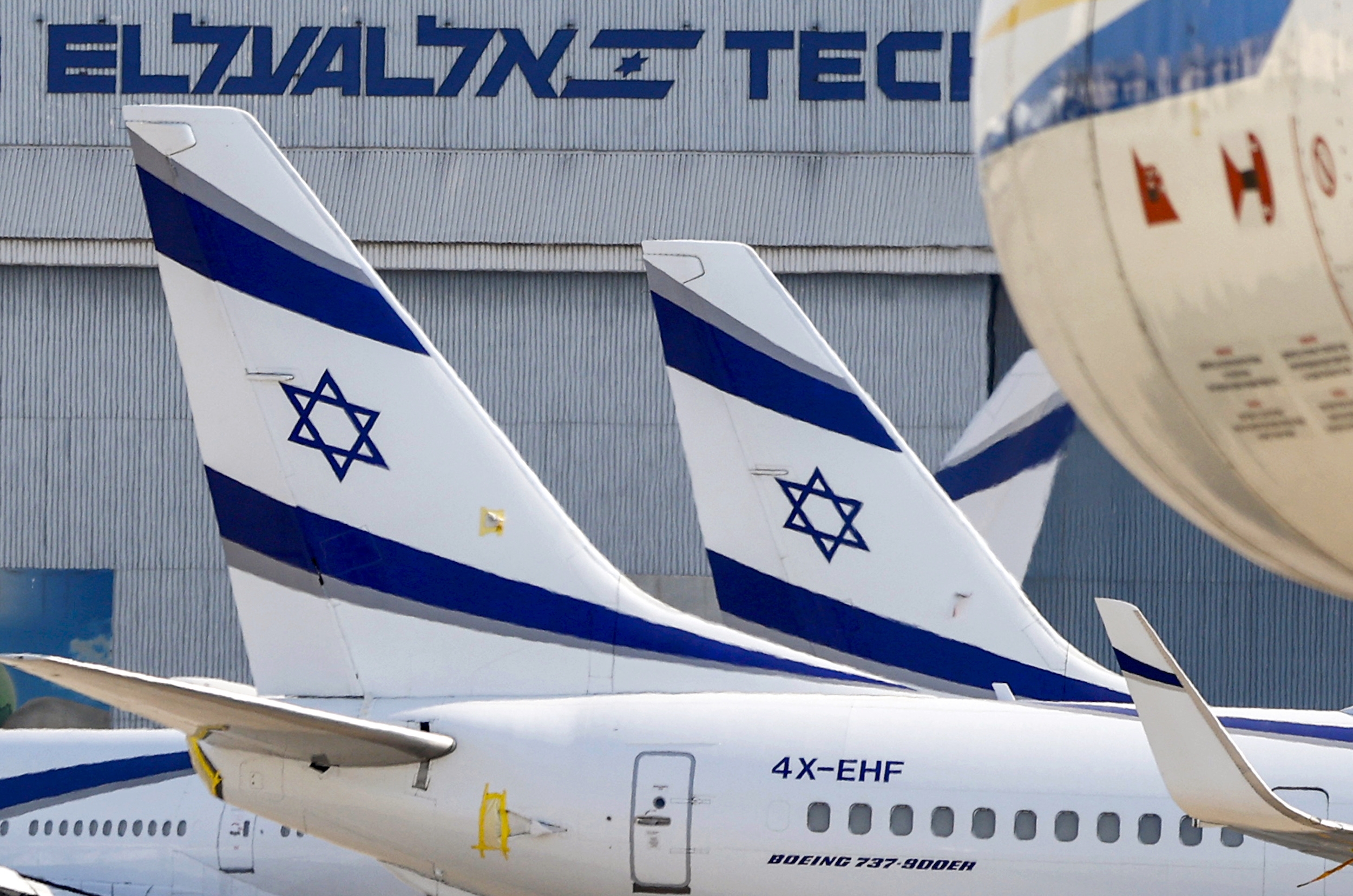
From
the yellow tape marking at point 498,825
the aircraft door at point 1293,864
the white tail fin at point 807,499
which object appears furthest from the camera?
the white tail fin at point 807,499

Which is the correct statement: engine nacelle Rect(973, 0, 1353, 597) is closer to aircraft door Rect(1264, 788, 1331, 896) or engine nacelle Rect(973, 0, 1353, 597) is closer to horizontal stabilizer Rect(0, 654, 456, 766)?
horizontal stabilizer Rect(0, 654, 456, 766)

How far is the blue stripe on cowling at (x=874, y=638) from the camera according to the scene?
11.5 meters

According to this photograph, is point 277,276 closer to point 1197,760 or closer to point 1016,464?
point 1197,760

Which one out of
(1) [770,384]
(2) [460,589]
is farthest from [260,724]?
(1) [770,384]

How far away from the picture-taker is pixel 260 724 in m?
8.77

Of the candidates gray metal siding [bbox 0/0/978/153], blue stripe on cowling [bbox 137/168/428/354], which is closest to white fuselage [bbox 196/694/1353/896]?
blue stripe on cowling [bbox 137/168/428/354]

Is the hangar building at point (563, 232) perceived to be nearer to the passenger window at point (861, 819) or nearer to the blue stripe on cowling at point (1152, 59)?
the passenger window at point (861, 819)

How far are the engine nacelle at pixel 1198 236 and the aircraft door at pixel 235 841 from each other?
13.0 metres

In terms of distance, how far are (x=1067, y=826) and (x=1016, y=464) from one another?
7685 millimetres

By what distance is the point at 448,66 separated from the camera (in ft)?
78.0

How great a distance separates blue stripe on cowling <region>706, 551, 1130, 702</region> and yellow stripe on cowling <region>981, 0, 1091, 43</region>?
9558 mm

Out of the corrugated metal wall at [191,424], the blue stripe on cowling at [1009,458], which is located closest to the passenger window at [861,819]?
the blue stripe on cowling at [1009,458]

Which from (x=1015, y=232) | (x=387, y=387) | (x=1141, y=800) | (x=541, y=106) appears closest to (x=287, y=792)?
(x=387, y=387)

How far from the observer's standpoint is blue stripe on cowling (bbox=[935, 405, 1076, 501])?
1638 cm
